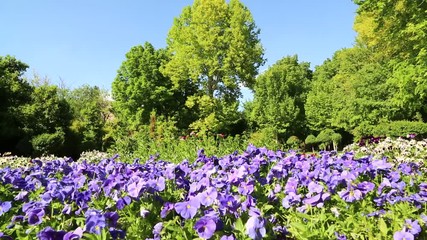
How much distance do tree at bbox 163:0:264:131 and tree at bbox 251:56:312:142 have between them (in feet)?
12.2

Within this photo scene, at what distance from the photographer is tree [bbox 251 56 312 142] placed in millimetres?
29984

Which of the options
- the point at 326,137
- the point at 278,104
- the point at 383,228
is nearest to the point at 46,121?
the point at 278,104

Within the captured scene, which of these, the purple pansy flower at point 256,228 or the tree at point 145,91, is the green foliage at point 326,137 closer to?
the tree at point 145,91

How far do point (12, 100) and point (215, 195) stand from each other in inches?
956

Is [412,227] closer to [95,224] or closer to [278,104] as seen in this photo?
[95,224]

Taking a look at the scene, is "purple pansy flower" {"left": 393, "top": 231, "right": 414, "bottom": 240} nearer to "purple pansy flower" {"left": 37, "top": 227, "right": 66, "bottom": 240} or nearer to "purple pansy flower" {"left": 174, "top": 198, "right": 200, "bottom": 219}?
"purple pansy flower" {"left": 174, "top": 198, "right": 200, "bottom": 219}

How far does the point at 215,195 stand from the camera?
8.34ft

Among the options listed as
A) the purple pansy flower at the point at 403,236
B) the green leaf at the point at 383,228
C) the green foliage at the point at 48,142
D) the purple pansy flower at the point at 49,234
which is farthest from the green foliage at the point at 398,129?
the purple pansy flower at the point at 49,234

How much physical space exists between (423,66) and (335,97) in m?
20.1

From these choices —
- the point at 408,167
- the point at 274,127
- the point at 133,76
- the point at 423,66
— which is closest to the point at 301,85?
the point at 274,127

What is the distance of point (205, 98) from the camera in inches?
1024

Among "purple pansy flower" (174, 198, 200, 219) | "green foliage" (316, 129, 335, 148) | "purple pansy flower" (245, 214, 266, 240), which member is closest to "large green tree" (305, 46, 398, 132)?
"green foliage" (316, 129, 335, 148)

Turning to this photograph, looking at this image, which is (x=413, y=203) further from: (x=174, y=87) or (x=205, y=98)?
(x=174, y=87)

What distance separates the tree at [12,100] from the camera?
22.1 meters
